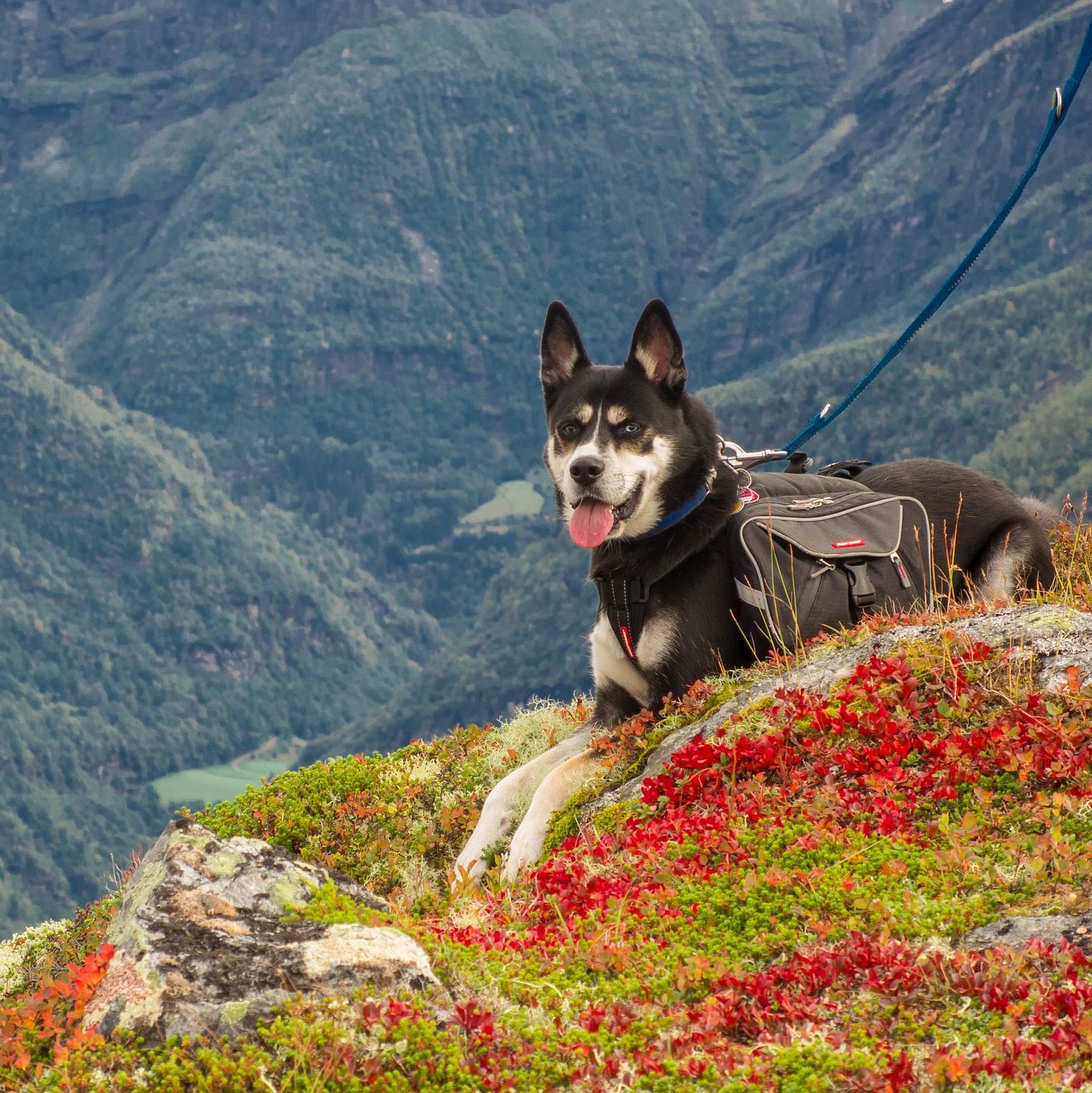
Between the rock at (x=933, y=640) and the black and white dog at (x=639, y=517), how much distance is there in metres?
0.60

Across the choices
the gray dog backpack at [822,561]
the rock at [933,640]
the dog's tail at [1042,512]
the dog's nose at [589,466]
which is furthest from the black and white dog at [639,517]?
the dog's tail at [1042,512]

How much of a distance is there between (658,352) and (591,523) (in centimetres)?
120

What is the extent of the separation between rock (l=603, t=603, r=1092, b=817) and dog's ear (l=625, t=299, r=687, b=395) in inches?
76.8

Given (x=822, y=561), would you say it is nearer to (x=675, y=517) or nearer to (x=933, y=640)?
(x=675, y=517)

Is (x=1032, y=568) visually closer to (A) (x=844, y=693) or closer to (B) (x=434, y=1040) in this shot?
(A) (x=844, y=693)

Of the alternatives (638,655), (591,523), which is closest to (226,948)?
(591,523)

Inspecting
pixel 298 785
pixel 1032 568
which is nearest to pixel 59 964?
pixel 298 785

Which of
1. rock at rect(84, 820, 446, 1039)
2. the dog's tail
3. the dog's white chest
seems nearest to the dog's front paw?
the dog's white chest

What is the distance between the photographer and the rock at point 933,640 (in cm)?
696

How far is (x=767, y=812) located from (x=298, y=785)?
4965mm

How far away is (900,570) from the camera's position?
8.85 metres

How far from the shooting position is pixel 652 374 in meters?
8.49

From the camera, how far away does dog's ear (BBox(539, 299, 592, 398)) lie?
880 centimetres

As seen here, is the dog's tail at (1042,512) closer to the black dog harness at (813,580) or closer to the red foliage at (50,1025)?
the black dog harness at (813,580)
